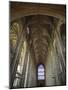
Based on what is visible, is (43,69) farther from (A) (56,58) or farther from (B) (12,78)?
(B) (12,78)

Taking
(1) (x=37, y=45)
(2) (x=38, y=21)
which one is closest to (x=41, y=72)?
(1) (x=37, y=45)

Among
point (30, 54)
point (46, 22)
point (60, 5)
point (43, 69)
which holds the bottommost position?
point (43, 69)

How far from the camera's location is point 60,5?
87.4 inches

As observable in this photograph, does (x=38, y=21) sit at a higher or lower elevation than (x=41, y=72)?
higher

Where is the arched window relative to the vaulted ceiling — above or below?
below

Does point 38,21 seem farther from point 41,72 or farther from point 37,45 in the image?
point 41,72

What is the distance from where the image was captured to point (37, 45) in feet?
7.00

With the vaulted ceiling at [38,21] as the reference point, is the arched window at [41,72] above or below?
below

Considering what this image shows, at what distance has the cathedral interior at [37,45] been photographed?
209 cm

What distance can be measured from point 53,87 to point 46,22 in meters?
0.77

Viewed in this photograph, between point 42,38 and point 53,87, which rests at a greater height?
point 42,38

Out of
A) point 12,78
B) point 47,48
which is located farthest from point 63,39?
point 12,78

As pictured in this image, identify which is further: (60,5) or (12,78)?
(60,5)

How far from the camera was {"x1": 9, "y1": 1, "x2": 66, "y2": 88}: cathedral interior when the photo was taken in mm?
2092
